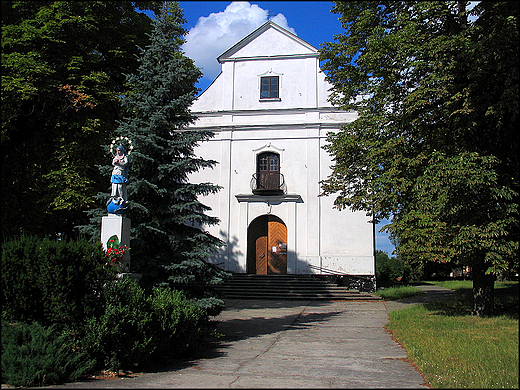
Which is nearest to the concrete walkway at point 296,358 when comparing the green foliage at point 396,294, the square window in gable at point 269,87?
the green foliage at point 396,294

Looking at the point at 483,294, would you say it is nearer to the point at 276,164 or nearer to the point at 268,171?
the point at 268,171

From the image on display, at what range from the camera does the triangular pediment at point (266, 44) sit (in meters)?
24.7

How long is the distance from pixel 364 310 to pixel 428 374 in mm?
9670

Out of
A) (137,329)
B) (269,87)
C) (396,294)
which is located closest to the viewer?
(137,329)

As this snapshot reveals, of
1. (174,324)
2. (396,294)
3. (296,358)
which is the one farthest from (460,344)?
(396,294)

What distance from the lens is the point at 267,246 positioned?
2341 centimetres

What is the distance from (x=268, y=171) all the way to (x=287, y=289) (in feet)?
21.8

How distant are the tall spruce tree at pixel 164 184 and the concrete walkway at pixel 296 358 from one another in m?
2.03

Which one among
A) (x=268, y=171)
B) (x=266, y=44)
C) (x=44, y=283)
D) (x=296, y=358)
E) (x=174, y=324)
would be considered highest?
(x=266, y=44)

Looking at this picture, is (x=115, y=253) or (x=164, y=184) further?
(x=164, y=184)

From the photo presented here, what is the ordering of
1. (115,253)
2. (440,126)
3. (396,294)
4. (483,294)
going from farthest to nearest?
(396,294) → (440,126) → (483,294) → (115,253)

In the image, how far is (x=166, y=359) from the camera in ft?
24.3

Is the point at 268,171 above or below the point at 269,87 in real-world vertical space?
below

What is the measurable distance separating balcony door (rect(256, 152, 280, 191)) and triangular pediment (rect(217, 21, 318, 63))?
5882mm
